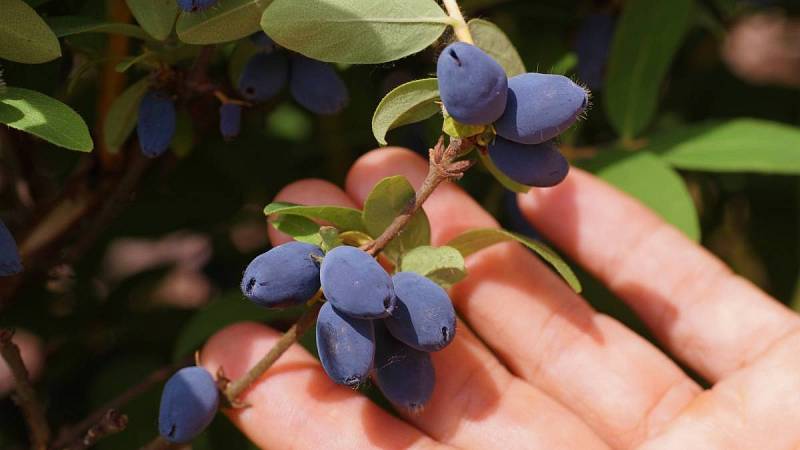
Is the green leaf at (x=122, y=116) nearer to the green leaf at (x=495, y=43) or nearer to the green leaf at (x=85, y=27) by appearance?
the green leaf at (x=85, y=27)

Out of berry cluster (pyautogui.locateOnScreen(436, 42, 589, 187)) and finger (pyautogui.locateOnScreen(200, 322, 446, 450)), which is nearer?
berry cluster (pyautogui.locateOnScreen(436, 42, 589, 187))

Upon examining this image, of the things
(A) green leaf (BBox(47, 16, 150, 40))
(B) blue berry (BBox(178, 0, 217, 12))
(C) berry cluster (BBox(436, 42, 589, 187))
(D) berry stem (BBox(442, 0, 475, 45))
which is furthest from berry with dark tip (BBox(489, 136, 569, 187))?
(A) green leaf (BBox(47, 16, 150, 40))

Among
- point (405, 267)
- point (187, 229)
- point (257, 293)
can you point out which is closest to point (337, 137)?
point (187, 229)

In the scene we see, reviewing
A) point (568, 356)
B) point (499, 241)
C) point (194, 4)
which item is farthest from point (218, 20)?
point (568, 356)

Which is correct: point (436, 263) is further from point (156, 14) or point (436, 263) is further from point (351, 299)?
point (156, 14)

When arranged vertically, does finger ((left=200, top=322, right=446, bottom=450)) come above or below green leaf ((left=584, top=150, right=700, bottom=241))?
below

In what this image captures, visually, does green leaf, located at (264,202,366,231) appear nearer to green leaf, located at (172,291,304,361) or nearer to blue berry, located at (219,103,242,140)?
blue berry, located at (219,103,242,140)

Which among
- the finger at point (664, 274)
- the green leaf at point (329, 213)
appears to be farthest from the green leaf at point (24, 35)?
the finger at point (664, 274)
